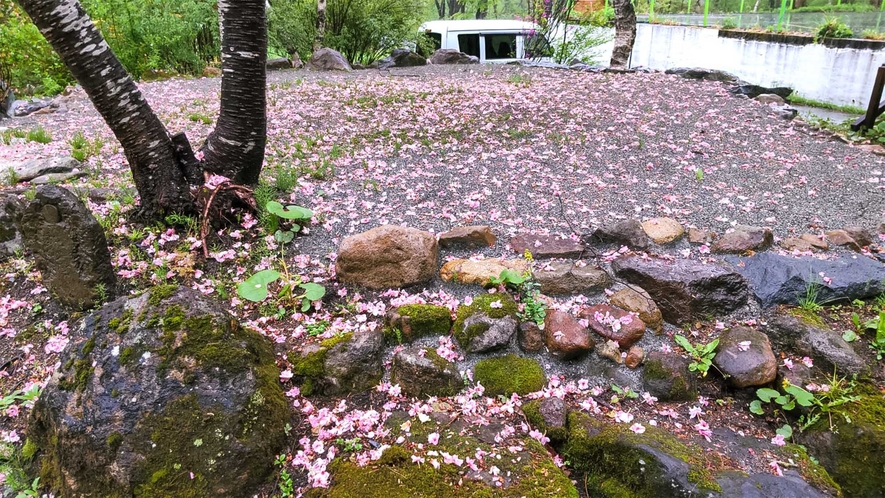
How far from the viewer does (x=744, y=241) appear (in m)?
3.96

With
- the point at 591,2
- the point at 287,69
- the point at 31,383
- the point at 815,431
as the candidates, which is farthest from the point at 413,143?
the point at 591,2

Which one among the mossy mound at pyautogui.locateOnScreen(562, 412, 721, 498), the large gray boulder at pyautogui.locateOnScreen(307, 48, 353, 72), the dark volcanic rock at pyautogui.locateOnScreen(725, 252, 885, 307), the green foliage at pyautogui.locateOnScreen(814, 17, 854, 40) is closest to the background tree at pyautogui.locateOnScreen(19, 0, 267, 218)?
the mossy mound at pyautogui.locateOnScreen(562, 412, 721, 498)

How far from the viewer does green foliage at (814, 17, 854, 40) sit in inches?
450

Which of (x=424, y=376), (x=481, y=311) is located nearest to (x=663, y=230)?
(x=481, y=311)

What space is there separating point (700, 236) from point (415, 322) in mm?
2479

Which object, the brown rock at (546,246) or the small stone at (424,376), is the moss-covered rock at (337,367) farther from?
the brown rock at (546,246)

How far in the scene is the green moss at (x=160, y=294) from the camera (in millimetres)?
2510

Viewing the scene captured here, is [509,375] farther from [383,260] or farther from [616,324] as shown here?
[383,260]

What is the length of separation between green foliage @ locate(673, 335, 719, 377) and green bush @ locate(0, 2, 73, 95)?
11.2m

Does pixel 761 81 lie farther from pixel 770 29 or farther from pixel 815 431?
pixel 815 431

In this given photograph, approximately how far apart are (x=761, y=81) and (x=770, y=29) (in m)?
1.37

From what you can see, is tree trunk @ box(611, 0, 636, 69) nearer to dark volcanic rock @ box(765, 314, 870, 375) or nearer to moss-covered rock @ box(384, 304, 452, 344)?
dark volcanic rock @ box(765, 314, 870, 375)

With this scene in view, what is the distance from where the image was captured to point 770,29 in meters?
13.1

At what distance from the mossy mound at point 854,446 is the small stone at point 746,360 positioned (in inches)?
13.5
